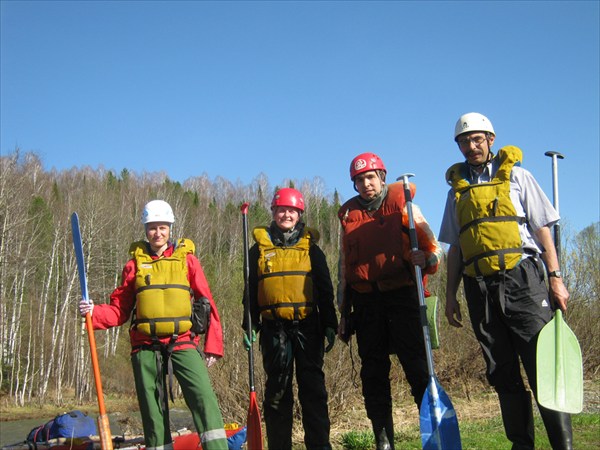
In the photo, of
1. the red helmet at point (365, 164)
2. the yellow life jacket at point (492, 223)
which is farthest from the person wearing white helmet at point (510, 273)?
the red helmet at point (365, 164)

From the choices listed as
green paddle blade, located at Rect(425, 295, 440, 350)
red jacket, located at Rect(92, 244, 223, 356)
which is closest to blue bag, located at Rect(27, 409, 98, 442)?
red jacket, located at Rect(92, 244, 223, 356)

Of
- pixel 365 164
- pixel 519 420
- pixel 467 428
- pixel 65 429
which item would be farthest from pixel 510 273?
pixel 65 429

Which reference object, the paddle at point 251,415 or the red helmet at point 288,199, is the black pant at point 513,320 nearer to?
the red helmet at point 288,199

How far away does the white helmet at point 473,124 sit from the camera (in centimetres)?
419

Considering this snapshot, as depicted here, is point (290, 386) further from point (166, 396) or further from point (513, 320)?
point (513, 320)

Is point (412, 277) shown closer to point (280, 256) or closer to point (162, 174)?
point (280, 256)

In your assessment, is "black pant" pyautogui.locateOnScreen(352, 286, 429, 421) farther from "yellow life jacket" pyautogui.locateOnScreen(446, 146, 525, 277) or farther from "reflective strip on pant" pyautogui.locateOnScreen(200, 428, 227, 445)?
"reflective strip on pant" pyautogui.locateOnScreen(200, 428, 227, 445)

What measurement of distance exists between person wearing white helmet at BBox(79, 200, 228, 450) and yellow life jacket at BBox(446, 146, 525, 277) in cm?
216

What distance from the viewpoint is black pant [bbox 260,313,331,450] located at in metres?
4.63

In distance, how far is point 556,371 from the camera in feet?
12.1


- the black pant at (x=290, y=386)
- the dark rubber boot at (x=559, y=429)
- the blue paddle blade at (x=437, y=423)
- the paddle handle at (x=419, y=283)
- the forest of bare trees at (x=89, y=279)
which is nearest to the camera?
the dark rubber boot at (x=559, y=429)

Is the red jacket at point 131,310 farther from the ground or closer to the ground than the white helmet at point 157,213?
closer to the ground

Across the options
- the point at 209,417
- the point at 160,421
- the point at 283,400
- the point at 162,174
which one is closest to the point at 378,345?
the point at 283,400

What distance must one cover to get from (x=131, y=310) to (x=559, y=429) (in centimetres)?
340
